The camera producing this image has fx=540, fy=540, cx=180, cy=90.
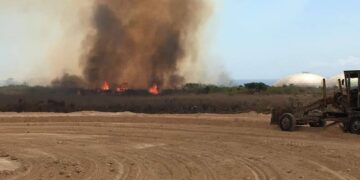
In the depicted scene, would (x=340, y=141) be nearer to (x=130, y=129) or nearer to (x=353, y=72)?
(x=353, y=72)

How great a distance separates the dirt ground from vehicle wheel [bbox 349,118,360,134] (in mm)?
464

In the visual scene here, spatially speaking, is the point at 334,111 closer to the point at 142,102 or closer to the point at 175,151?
the point at 175,151

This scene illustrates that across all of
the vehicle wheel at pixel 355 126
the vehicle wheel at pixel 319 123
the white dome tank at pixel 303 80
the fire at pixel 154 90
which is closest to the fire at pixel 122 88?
the fire at pixel 154 90

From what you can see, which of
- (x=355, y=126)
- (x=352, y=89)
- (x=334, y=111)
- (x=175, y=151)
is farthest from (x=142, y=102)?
(x=175, y=151)

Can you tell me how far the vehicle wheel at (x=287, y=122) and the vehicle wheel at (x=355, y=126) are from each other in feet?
8.85

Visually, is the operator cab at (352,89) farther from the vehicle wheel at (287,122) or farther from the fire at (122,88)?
the fire at (122,88)

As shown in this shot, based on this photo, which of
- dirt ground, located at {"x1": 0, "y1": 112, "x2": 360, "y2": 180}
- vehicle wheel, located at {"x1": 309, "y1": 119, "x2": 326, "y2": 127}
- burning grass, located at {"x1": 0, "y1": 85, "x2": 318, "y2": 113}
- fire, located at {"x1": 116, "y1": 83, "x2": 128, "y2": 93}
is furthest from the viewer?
fire, located at {"x1": 116, "y1": 83, "x2": 128, "y2": 93}

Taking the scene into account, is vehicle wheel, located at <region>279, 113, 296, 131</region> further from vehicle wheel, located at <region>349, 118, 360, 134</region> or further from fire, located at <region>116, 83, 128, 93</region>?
fire, located at <region>116, 83, 128, 93</region>

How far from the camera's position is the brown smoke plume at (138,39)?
2370 inches

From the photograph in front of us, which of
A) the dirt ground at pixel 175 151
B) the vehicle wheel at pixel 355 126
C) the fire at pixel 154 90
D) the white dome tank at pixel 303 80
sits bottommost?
the dirt ground at pixel 175 151

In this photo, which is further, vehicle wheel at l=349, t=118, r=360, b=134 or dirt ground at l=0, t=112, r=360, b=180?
vehicle wheel at l=349, t=118, r=360, b=134

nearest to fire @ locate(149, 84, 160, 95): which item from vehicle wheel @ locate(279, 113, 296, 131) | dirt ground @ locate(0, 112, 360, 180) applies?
dirt ground @ locate(0, 112, 360, 180)

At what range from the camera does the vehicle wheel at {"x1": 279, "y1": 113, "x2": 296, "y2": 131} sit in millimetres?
24641

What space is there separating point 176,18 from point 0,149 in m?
43.7
